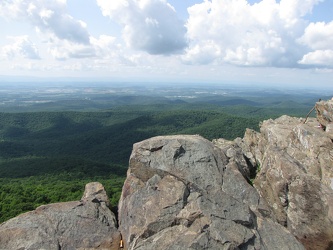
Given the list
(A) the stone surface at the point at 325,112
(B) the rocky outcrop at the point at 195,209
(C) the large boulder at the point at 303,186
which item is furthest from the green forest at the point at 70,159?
(A) the stone surface at the point at 325,112

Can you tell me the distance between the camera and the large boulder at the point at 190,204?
13180 mm

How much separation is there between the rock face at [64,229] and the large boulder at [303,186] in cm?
1005

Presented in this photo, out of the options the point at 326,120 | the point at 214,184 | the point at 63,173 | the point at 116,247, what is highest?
the point at 326,120

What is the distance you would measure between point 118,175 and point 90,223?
239 ft

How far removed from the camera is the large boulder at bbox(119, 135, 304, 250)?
13180 mm

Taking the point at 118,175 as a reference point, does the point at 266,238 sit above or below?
above

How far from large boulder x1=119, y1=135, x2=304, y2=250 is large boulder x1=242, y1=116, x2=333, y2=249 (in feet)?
3.95

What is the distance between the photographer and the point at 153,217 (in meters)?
14.5

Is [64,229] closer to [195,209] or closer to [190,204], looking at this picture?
[190,204]

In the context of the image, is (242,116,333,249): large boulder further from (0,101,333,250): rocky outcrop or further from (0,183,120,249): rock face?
(0,183,120,249): rock face

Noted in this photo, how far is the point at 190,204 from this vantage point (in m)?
14.7

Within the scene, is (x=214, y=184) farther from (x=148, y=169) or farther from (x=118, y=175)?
(x=118, y=175)

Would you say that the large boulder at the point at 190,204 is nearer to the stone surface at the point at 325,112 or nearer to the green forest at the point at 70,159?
the stone surface at the point at 325,112

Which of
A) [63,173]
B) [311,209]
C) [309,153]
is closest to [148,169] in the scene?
[311,209]
